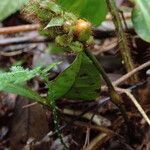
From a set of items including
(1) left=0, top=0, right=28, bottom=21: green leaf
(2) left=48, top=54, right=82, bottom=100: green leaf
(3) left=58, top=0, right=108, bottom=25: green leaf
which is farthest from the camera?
(1) left=0, top=0, right=28, bottom=21: green leaf

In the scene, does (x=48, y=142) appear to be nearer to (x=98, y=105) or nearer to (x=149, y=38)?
(x=98, y=105)

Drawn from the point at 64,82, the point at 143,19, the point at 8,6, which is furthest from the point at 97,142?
the point at 8,6

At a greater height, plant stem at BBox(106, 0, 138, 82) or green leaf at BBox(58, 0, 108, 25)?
green leaf at BBox(58, 0, 108, 25)

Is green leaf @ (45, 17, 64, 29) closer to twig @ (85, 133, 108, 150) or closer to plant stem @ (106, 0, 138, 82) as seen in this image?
plant stem @ (106, 0, 138, 82)

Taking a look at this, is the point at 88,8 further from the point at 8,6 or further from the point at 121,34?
the point at 8,6

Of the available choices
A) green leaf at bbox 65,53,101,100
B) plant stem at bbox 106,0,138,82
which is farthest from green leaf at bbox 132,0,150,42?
green leaf at bbox 65,53,101,100

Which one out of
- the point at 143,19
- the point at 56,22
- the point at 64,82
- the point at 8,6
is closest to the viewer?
the point at 56,22

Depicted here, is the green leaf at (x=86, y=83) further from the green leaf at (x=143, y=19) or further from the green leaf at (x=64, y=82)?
the green leaf at (x=143, y=19)
